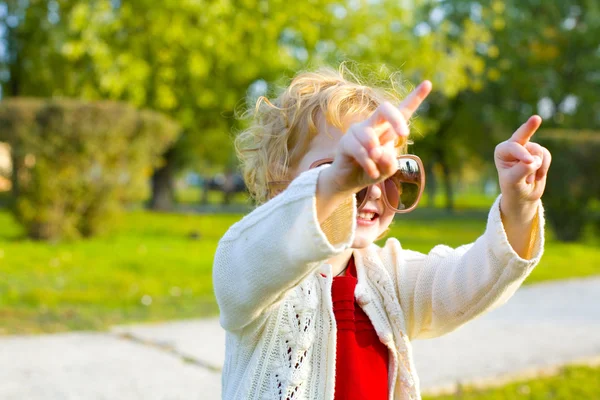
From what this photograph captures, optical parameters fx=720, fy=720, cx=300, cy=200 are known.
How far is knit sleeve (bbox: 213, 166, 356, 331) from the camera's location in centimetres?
135

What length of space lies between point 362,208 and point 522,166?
373 millimetres

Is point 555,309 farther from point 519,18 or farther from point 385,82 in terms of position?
point 519,18

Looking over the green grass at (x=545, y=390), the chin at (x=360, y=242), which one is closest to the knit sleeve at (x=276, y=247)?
the chin at (x=360, y=242)

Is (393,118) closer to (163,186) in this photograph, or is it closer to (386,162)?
(386,162)

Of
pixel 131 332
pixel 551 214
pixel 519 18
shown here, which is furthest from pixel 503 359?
pixel 519 18

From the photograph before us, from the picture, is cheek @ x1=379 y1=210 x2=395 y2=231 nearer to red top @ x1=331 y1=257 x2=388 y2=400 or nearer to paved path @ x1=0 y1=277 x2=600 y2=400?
red top @ x1=331 y1=257 x2=388 y2=400

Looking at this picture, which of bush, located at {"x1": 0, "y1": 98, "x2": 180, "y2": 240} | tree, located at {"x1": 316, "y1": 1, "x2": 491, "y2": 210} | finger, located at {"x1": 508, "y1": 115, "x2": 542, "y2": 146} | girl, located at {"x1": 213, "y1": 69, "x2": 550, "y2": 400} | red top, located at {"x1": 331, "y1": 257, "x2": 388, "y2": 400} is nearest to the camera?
girl, located at {"x1": 213, "y1": 69, "x2": 550, "y2": 400}

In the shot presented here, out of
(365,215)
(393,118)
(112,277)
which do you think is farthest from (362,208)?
(112,277)

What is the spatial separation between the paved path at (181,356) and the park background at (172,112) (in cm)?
32

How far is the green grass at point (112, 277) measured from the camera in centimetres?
487

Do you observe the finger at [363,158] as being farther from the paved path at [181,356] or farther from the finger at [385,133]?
the paved path at [181,356]

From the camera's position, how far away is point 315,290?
1.79 metres

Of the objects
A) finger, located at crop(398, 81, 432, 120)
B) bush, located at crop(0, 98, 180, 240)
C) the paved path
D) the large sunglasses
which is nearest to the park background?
bush, located at crop(0, 98, 180, 240)

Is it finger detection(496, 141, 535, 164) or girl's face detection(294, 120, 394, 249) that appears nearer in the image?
finger detection(496, 141, 535, 164)
